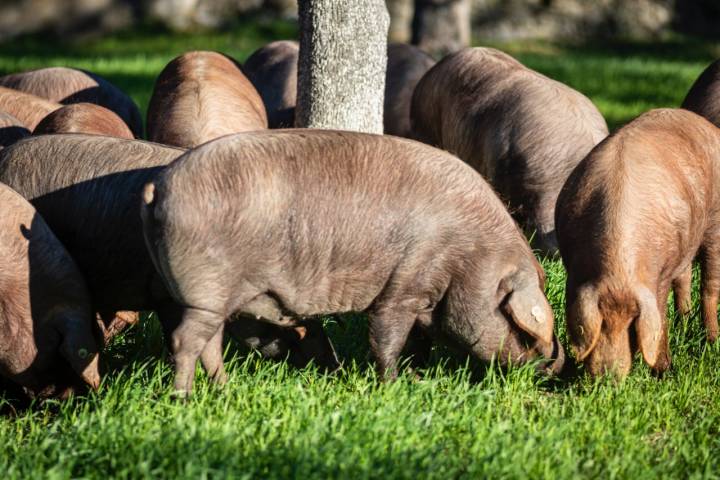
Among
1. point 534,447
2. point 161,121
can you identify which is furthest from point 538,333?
point 161,121

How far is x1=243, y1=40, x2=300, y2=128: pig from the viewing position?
8352mm

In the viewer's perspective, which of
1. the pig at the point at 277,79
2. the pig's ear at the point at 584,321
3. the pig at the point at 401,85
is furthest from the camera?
the pig at the point at 401,85

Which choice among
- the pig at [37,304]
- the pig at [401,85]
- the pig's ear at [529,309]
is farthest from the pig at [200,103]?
the pig's ear at [529,309]

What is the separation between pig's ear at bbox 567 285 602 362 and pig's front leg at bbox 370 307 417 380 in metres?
0.73

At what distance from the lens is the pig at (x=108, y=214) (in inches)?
183

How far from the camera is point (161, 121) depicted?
6559 millimetres

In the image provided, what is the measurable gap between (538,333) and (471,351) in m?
0.32

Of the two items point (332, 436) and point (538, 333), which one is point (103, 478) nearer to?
point (332, 436)

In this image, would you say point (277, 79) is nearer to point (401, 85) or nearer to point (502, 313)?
point (401, 85)

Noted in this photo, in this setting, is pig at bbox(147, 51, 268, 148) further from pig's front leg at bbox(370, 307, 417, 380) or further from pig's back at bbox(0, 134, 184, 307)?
pig's front leg at bbox(370, 307, 417, 380)

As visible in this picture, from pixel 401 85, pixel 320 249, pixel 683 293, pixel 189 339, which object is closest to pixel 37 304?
pixel 189 339

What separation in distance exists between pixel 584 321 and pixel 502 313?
37 centimetres

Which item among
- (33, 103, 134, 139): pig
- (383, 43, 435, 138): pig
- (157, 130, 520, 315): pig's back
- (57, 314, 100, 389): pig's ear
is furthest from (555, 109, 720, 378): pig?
(383, 43, 435, 138): pig

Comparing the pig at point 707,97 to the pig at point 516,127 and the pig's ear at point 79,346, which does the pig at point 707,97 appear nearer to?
the pig at point 516,127
